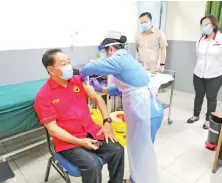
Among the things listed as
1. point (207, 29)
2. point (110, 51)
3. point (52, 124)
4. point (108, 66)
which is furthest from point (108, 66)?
point (207, 29)

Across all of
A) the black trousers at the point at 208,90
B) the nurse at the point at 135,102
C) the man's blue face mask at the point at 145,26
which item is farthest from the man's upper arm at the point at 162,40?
the nurse at the point at 135,102

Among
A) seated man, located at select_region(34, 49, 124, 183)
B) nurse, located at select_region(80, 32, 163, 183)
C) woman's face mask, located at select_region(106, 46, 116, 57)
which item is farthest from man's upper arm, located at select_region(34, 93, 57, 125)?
woman's face mask, located at select_region(106, 46, 116, 57)

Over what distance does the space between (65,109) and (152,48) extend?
1909 millimetres

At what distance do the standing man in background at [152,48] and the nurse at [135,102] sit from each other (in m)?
1.43

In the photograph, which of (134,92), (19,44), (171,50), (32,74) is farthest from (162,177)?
(171,50)

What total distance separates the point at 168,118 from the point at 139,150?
4.93ft

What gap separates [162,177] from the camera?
5.99 feet

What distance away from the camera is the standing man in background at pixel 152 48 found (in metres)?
2.85

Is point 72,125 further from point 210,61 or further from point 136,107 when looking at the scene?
point 210,61

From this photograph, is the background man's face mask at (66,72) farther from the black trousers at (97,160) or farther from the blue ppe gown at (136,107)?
the black trousers at (97,160)

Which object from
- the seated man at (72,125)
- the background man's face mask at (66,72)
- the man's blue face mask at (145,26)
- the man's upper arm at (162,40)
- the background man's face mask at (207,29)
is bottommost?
the seated man at (72,125)

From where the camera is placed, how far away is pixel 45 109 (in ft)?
4.47

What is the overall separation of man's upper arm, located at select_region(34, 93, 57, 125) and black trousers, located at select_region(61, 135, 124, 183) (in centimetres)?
26

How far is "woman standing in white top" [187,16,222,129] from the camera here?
244cm
